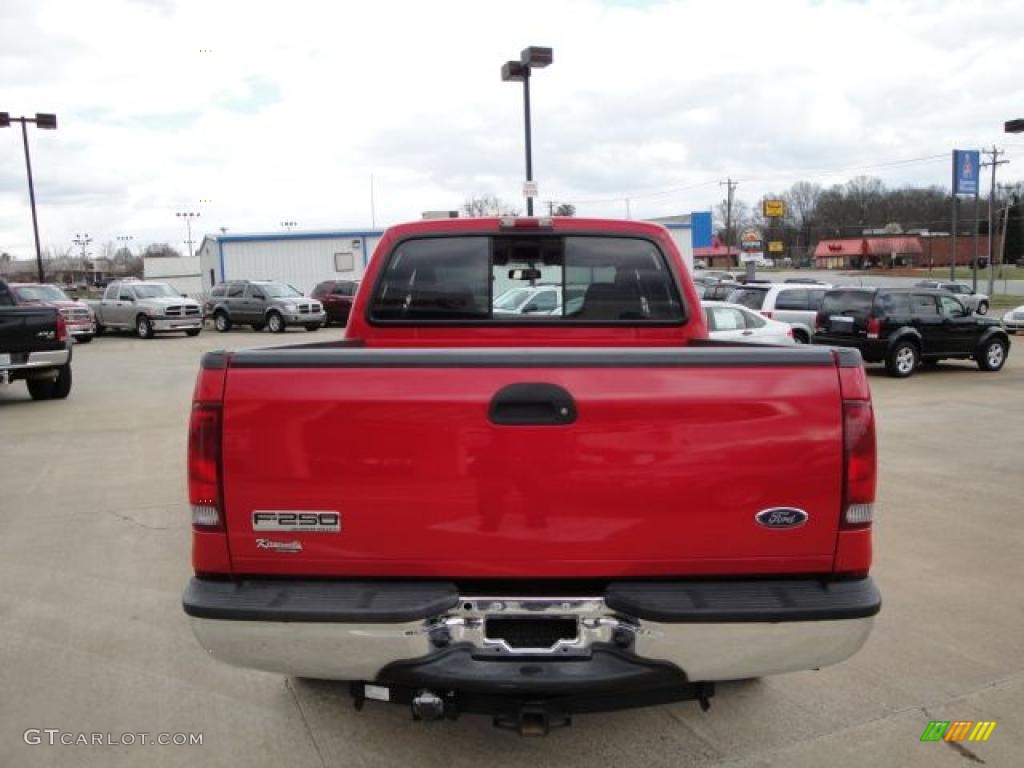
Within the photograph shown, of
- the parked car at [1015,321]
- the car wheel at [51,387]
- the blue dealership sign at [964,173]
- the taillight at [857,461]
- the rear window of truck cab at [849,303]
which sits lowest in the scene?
the parked car at [1015,321]

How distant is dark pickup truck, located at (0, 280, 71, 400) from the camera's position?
12.1 m

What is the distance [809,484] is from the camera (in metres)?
2.54

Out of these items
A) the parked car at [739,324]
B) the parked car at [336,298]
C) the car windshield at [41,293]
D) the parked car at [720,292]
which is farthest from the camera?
the parked car at [336,298]

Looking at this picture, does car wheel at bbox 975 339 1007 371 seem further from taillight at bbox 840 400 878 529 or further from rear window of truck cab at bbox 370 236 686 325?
taillight at bbox 840 400 878 529

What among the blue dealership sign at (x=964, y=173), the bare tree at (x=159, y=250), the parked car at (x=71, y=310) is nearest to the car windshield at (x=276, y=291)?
the parked car at (x=71, y=310)

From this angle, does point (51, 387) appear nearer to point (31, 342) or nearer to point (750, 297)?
point (31, 342)

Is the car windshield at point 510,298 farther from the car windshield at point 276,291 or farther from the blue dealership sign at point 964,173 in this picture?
the blue dealership sign at point 964,173

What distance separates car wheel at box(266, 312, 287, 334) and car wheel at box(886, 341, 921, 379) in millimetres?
20179

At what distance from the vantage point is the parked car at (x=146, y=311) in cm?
2784

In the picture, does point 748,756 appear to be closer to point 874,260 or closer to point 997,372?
point 997,372

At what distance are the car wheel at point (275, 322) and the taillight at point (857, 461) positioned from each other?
91.5 ft

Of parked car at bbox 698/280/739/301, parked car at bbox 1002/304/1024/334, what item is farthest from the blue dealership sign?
parked car at bbox 698/280/739/301

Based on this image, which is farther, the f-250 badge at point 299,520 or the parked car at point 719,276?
the parked car at point 719,276

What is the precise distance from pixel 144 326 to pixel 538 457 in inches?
1130
